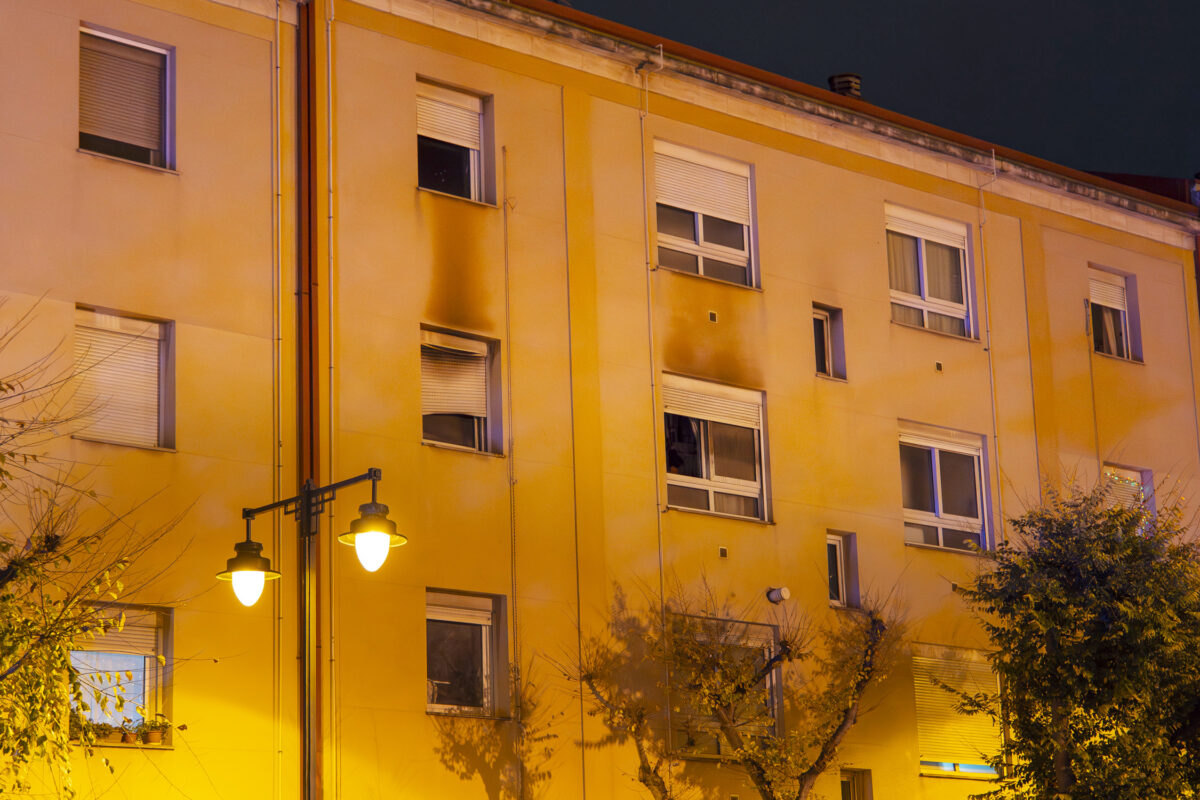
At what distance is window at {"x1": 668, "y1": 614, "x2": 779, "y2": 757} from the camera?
20.5 metres

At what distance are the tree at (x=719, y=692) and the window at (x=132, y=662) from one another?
5044mm

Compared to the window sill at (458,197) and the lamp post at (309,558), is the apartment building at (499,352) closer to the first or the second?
the window sill at (458,197)

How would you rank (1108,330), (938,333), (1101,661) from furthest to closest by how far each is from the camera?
(1108,330) < (938,333) < (1101,661)

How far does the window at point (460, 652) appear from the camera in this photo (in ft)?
65.8

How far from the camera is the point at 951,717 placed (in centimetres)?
2456

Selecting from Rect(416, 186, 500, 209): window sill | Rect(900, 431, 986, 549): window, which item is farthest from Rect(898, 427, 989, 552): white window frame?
Rect(416, 186, 500, 209): window sill

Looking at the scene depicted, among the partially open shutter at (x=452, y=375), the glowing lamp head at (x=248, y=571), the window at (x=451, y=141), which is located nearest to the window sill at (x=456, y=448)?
the partially open shutter at (x=452, y=375)

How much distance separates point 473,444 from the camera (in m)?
21.0

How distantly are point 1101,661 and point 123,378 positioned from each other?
12.0m

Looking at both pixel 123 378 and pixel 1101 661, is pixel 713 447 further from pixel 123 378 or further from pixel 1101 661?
pixel 123 378

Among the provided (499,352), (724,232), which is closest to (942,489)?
(724,232)

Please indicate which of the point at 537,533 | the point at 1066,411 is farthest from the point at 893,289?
the point at 537,533

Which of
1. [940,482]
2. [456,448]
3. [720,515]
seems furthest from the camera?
[940,482]

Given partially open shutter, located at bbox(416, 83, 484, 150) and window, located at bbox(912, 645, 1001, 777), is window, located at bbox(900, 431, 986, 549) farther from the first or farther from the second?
partially open shutter, located at bbox(416, 83, 484, 150)
